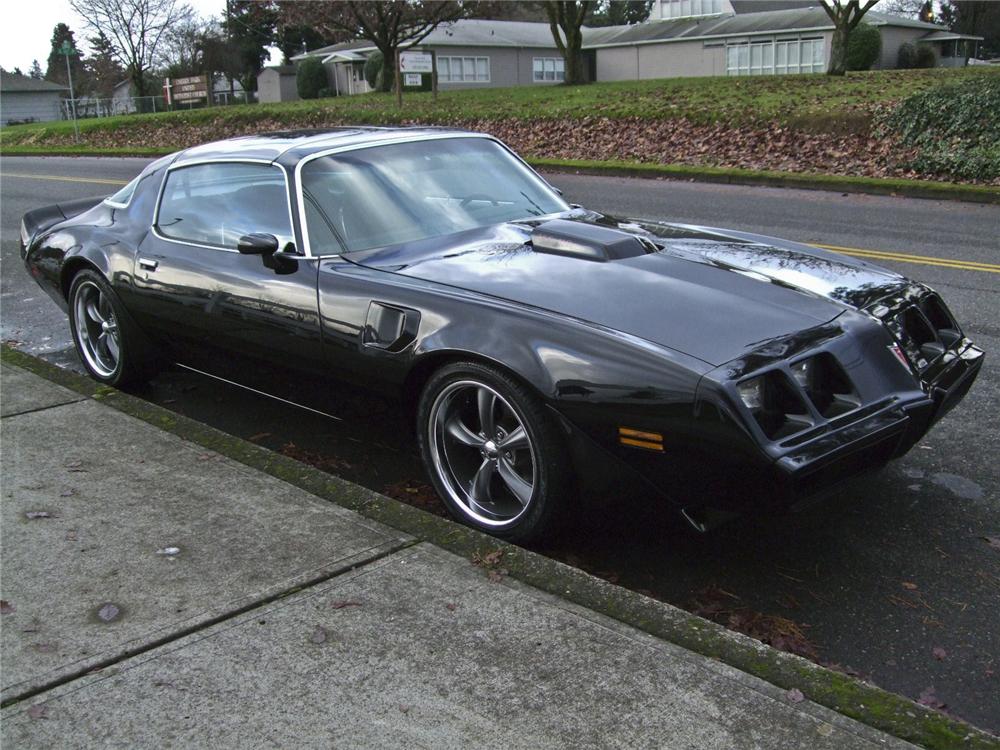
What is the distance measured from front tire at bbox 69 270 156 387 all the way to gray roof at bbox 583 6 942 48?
4295cm

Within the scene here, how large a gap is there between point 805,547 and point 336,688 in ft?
6.06

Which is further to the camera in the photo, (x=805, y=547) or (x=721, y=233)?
(x=721, y=233)

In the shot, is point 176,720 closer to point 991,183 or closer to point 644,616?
point 644,616

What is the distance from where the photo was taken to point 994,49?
72.3 m

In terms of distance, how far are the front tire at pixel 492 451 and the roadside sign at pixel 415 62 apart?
80.1 feet

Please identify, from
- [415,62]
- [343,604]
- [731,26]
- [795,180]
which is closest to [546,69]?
[731,26]

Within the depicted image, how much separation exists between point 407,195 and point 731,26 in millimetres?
47634

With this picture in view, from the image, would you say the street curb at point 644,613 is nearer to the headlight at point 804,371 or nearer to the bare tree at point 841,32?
the headlight at point 804,371

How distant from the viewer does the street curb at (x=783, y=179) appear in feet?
41.8

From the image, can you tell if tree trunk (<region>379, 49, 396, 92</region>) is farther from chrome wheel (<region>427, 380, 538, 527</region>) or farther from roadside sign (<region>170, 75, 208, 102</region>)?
chrome wheel (<region>427, 380, 538, 527</region>)

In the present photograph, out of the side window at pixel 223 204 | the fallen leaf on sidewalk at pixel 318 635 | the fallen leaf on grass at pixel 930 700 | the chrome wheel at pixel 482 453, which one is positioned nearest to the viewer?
the fallen leaf on grass at pixel 930 700

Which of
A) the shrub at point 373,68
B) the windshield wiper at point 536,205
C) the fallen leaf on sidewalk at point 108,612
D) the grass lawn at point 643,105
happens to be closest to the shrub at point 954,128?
the grass lawn at point 643,105

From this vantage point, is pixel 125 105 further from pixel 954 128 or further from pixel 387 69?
pixel 954 128

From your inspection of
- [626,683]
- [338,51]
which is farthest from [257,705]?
[338,51]
